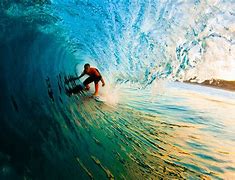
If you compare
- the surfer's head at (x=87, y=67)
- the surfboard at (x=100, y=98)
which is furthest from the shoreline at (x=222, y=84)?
the surfer's head at (x=87, y=67)

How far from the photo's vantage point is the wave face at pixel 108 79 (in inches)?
141

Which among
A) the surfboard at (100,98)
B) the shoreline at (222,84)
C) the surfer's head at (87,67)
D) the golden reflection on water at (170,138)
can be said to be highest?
the surfer's head at (87,67)

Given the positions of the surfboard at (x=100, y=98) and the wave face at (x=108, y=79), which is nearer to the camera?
the wave face at (x=108, y=79)

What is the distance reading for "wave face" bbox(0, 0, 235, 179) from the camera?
11.7 feet

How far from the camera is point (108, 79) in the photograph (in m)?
3.79

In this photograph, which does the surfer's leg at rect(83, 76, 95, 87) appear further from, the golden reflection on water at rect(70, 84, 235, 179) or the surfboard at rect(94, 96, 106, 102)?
the golden reflection on water at rect(70, 84, 235, 179)

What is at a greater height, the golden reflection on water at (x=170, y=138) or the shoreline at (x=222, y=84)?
the shoreline at (x=222, y=84)

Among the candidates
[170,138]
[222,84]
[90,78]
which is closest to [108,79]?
[90,78]

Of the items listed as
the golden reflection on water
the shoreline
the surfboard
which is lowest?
the golden reflection on water

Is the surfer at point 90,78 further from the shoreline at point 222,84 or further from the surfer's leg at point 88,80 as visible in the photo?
the shoreline at point 222,84

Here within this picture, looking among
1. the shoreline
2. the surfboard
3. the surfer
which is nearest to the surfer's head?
the surfer

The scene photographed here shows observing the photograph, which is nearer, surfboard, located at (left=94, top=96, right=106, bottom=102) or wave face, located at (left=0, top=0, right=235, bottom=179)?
wave face, located at (left=0, top=0, right=235, bottom=179)

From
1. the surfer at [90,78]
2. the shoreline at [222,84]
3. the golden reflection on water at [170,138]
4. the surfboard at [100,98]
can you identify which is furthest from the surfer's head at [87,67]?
the shoreline at [222,84]

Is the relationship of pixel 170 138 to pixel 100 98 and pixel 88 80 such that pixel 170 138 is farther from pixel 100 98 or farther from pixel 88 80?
pixel 88 80
